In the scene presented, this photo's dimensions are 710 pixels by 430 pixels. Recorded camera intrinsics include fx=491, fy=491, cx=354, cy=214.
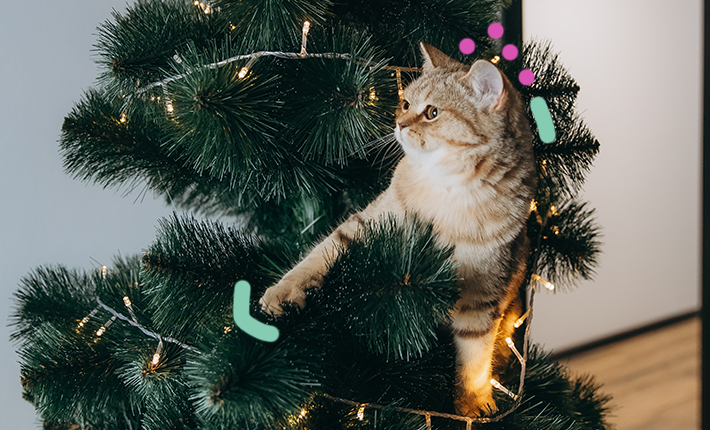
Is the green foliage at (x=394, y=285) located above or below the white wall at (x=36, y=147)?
below

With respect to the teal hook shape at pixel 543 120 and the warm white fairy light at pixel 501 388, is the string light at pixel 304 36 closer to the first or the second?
the teal hook shape at pixel 543 120

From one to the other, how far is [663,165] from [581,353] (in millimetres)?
822

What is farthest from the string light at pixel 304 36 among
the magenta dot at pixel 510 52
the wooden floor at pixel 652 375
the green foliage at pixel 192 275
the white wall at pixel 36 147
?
the wooden floor at pixel 652 375

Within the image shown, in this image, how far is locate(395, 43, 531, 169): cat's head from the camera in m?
0.62

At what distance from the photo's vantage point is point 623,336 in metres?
2.12

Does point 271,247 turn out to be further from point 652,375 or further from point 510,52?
point 652,375

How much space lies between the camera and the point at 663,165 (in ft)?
6.25

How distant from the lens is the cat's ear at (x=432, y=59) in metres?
0.63

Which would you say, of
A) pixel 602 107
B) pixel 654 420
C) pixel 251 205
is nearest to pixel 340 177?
pixel 251 205

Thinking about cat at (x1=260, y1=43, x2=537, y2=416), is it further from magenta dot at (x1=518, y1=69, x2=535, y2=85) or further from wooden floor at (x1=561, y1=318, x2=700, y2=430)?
wooden floor at (x1=561, y1=318, x2=700, y2=430)

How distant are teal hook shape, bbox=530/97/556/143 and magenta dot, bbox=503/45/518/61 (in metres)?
0.12

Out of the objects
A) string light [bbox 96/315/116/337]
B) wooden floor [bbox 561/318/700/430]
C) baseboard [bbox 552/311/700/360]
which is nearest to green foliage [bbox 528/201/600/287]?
A: string light [bbox 96/315/116/337]

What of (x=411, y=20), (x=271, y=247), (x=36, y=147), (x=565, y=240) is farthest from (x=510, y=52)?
(x=36, y=147)

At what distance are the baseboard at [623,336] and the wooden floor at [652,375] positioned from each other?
0.02m
